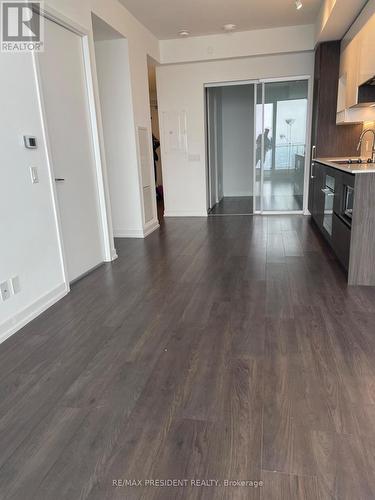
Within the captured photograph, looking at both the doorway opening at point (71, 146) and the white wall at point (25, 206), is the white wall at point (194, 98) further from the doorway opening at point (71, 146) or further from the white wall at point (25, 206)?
the white wall at point (25, 206)

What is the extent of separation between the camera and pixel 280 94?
6.12 m

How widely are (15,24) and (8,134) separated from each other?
90 centimetres

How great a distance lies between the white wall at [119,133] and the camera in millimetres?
4824

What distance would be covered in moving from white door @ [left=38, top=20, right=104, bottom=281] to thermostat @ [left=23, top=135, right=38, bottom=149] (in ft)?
0.98

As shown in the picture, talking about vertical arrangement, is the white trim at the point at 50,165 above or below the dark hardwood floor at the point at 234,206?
above

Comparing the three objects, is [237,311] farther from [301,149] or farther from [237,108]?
[237,108]

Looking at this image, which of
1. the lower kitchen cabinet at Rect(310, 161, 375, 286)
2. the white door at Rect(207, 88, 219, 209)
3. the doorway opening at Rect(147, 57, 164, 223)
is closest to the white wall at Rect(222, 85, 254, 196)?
the white door at Rect(207, 88, 219, 209)

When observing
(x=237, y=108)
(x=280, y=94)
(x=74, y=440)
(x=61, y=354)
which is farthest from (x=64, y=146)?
(x=237, y=108)

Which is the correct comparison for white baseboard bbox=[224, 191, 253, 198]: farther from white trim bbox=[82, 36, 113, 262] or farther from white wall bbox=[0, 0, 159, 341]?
white wall bbox=[0, 0, 159, 341]

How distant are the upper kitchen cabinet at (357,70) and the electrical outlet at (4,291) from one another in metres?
3.82

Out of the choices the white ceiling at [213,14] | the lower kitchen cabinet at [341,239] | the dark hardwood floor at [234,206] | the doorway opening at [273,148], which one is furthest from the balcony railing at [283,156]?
the lower kitchen cabinet at [341,239]

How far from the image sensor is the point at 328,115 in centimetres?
542

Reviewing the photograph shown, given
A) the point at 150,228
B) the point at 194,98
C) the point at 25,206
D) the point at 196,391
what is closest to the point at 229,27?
the point at 194,98

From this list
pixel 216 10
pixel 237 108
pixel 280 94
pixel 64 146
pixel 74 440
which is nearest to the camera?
pixel 74 440
